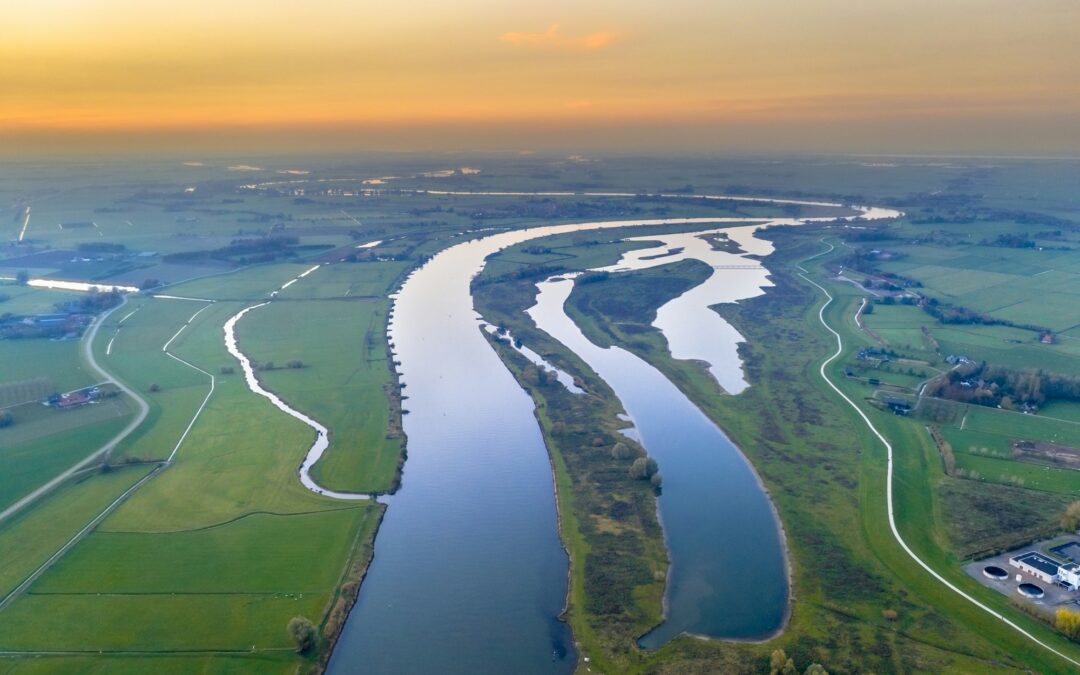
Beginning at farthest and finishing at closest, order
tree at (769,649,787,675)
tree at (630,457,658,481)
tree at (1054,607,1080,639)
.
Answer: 1. tree at (630,457,658,481)
2. tree at (1054,607,1080,639)
3. tree at (769,649,787,675)

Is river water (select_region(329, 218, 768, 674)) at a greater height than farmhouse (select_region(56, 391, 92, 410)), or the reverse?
farmhouse (select_region(56, 391, 92, 410))

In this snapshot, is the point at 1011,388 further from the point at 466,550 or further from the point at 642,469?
the point at 466,550

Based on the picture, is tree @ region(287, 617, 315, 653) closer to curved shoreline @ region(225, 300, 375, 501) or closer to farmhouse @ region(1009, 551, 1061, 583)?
curved shoreline @ region(225, 300, 375, 501)

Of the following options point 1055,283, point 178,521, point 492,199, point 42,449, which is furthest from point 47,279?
point 1055,283

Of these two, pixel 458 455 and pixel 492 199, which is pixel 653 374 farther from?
pixel 492 199

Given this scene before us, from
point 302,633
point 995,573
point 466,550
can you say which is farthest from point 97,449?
point 995,573

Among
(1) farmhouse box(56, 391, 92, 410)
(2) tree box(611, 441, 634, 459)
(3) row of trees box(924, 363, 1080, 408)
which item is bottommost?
(2) tree box(611, 441, 634, 459)

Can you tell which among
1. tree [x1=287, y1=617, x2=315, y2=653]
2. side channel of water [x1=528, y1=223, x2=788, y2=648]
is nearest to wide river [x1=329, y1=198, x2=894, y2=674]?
tree [x1=287, y1=617, x2=315, y2=653]

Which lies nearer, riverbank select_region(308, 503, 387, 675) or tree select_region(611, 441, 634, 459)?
riverbank select_region(308, 503, 387, 675)
